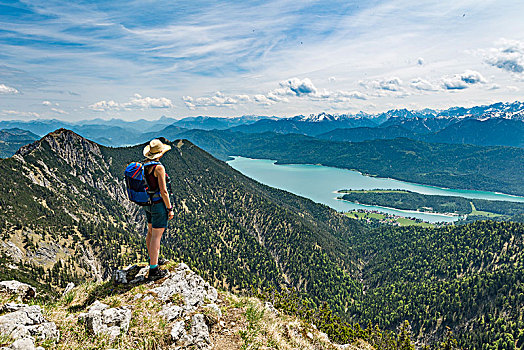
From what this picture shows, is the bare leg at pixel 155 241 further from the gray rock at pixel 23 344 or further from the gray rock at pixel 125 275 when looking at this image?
the gray rock at pixel 23 344

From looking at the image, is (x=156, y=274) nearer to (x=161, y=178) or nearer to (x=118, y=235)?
(x=161, y=178)

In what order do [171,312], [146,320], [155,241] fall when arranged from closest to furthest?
[146,320] < [171,312] < [155,241]

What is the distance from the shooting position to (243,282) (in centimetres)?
12781

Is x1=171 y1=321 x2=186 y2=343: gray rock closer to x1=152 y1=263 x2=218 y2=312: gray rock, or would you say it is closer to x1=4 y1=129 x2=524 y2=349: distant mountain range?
x1=152 y1=263 x2=218 y2=312: gray rock

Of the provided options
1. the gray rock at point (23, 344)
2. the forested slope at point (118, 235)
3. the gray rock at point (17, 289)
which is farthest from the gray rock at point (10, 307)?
the forested slope at point (118, 235)

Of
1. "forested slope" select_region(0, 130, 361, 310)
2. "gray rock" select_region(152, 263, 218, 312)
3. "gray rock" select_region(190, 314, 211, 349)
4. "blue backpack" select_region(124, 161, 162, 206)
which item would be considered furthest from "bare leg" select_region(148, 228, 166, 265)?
"forested slope" select_region(0, 130, 361, 310)

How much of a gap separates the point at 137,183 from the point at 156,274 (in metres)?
5.14

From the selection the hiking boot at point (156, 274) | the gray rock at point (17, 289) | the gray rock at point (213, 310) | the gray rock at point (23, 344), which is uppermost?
the gray rock at point (23, 344)

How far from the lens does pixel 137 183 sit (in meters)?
9.61

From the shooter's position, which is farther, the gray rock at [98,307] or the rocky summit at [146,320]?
the gray rock at [98,307]

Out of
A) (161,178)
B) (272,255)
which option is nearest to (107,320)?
(161,178)

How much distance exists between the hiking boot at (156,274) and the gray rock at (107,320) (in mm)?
2983

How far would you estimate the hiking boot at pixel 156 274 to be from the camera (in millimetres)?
12188

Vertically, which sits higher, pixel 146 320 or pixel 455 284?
pixel 146 320
